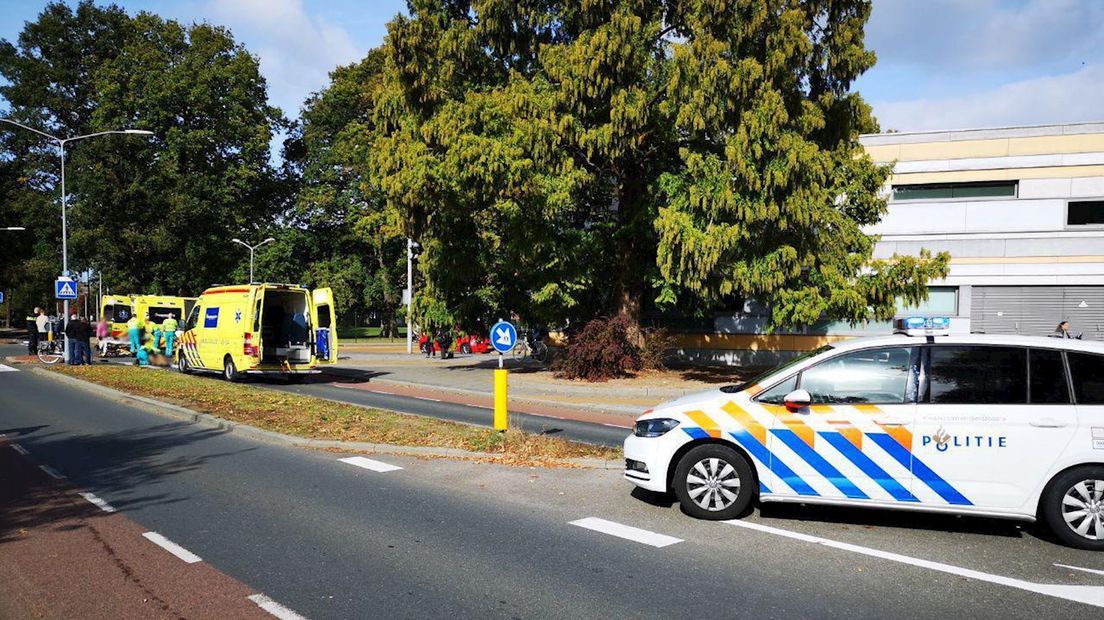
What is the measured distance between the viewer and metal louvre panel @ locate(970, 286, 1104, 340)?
76.9 feet

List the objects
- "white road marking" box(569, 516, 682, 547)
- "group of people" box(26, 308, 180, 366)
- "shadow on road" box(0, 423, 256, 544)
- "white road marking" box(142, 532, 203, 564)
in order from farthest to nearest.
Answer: "group of people" box(26, 308, 180, 366) < "shadow on road" box(0, 423, 256, 544) < "white road marking" box(569, 516, 682, 547) < "white road marking" box(142, 532, 203, 564)

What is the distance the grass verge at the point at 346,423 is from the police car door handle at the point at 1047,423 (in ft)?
13.6

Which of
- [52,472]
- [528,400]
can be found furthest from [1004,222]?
[52,472]

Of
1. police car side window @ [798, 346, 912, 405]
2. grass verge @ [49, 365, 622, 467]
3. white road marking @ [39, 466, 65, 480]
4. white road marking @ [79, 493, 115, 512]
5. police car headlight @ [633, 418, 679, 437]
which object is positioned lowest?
white road marking @ [39, 466, 65, 480]

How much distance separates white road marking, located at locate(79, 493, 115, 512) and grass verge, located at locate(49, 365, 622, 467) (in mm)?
3166

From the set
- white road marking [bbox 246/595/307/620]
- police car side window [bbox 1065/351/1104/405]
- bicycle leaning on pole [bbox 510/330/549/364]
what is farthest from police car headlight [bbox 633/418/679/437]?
bicycle leaning on pole [bbox 510/330/549/364]

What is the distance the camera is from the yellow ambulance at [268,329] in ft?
61.8

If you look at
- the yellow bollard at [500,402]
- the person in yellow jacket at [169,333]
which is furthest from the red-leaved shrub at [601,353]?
the person in yellow jacket at [169,333]

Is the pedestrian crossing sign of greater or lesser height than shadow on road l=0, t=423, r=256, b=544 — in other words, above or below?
above

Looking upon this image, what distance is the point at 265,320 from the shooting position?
19.7 metres

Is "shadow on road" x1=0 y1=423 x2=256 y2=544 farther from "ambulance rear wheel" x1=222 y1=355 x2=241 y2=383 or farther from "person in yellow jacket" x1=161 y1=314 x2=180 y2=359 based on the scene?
"person in yellow jacket" x1=161 y1=314 x2=180 y2=359

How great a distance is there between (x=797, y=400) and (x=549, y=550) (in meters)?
2.29

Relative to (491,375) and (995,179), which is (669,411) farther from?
(995,179)

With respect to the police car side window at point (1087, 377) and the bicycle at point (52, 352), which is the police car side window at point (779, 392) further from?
A: the bicycle at point (52, 352)
